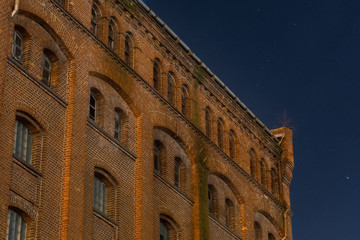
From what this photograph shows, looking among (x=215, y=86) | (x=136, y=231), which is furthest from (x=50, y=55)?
(x=215, y=86)

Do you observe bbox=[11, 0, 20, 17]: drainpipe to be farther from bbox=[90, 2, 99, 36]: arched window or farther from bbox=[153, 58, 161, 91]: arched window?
bbox=[153, 58, 161, 91]: arched window

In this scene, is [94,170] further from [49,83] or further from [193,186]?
[193,186]

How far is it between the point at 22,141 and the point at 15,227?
2.73 metres

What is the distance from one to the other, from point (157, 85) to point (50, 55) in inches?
277

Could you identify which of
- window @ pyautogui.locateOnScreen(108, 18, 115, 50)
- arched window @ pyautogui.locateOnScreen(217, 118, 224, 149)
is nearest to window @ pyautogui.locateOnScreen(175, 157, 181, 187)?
arched window @ pyautogui.locateOnScreen(217, 118, 224, 149)

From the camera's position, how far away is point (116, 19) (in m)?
33.6

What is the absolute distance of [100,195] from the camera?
30297 mm

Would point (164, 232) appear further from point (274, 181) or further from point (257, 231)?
point (274, 181)

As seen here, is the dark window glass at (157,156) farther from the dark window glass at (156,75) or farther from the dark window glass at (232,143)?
the dark window glass at (232,143)

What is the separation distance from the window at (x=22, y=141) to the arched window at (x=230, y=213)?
13.7 m

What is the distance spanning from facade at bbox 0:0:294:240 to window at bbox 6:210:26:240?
1.9 inches

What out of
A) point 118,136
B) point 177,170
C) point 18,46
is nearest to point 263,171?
point 177,170

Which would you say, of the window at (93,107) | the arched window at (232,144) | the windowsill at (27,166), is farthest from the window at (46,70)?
the arched window at (232,144)

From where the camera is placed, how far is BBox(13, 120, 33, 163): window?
2674 cm
